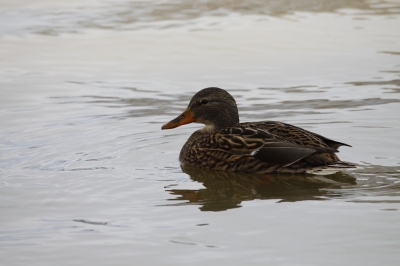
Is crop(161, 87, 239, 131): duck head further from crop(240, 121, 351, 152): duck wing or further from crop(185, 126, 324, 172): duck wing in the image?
crop(240, 121, 351, 152): duck wing

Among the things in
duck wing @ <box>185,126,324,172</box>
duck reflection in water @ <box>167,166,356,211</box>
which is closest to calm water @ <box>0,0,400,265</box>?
duck reflection in water @ <box>167,166,356,211</box>

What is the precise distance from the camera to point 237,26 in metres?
15.3

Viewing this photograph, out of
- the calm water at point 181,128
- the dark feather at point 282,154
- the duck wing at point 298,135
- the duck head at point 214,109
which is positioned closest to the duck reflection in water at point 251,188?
the calm water at point 181,128

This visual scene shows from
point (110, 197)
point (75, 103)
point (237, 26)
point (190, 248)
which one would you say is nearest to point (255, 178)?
point (110, 197)

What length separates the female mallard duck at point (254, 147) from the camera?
7590 mm

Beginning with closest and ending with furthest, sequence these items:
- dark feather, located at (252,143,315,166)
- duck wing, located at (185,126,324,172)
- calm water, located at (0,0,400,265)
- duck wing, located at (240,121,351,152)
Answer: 1. calm water, located at (0,0,400,265)
2. dark feather, located at (252,143,315,166)
3. duck wing, located at (185,126,324,172)
4. duck wing, located at (240,121,351,152)

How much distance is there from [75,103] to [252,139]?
3831 mm

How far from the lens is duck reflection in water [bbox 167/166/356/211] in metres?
6.95

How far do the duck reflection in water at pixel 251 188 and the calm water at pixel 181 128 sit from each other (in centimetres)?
3

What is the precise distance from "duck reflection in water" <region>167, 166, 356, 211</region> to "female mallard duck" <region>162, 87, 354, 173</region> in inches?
4.5

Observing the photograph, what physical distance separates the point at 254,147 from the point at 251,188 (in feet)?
2.05

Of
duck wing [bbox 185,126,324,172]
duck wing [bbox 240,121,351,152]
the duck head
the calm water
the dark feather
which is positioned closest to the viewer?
the calm water

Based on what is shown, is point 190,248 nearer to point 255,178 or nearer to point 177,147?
point 255,178

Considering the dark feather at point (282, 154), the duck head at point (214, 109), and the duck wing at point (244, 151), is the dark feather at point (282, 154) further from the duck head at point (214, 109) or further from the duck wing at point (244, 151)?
the duck head at point (214, 109)
